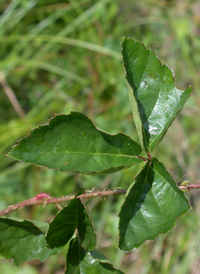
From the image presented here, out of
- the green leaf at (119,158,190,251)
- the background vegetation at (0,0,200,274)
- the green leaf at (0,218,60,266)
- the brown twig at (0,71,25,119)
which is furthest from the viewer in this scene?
the brown twig at (0,71,25,119)

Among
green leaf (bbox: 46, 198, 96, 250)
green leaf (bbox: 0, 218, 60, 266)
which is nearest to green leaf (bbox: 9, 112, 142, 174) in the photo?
green leaf (bbox: 46, 198, 96, 250)

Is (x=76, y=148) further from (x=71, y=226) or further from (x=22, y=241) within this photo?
(x=22, y=241)

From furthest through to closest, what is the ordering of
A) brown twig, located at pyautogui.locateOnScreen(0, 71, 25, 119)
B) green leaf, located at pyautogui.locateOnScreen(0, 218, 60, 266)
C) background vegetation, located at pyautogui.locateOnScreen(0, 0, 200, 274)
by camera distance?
brown twig, located at pyautogui.locateOnScreen(0, 71, 25, 119), background vegetation, located at pyautogui.locateOnScreen(0, 0, 200, 274), green leaf, located at pyautogui.locateOnScreen(0, 218, 60, 266)

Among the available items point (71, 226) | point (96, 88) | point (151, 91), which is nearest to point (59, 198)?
point (71, 226)

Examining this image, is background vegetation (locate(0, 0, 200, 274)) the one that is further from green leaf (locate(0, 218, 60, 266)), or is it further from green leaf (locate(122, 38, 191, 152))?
green leaf (locate(122, 38, 191, 152))

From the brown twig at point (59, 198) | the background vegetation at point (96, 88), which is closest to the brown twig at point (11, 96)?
the background vegetation at point (96, 88)

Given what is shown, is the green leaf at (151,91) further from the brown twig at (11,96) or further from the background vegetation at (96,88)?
the brown twig at (11,96)

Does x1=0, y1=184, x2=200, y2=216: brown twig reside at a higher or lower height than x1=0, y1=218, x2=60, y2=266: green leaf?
higher
